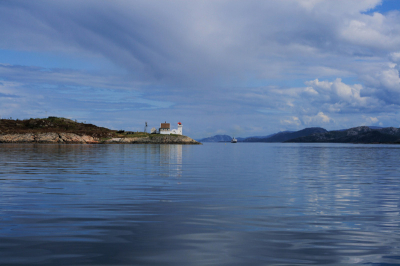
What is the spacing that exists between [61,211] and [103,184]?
9443 mm

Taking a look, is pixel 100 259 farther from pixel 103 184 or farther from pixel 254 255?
pixel 103 184

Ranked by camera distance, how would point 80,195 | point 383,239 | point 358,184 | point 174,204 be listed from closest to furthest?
point 383,239 < point 174,204 < point 80,195 < point 358,184

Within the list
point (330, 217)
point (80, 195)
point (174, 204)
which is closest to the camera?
point (330, 217)

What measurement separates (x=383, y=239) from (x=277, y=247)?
13.1ft

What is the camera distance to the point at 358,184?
25078mm

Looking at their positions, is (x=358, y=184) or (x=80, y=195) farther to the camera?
(x=358, y=184)

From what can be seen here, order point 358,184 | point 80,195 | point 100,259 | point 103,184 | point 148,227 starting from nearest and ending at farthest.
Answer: point 100,259, point 148,227, point 80,195, point 103,184, point 358,184

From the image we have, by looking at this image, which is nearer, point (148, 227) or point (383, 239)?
point (383, 239)

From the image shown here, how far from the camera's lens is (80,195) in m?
18.4

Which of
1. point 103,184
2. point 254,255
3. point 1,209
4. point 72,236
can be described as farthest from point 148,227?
point 103,184

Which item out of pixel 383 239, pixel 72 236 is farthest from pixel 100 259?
pixel 383 239

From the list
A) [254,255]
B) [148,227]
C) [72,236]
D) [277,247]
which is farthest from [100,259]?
[277,247]

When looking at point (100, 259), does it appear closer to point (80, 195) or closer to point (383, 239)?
point (383, 239)

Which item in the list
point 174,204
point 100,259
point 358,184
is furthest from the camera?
point 358,184
